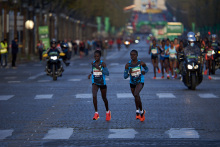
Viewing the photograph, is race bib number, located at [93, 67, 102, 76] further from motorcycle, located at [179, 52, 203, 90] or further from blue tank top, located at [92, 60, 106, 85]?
motorcycle, located at [179, 52, 203, 90]

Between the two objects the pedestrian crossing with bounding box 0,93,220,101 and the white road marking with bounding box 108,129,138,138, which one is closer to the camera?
the white road marking with bounding box 108,129,138,138

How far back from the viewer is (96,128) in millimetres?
13609

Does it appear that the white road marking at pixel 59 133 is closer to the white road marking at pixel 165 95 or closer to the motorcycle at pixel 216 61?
the white road marking at pixel 165 95

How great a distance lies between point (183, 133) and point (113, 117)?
3.07 metres

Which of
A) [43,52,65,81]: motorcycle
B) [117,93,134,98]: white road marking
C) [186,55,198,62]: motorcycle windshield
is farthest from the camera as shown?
[43,52,65,81]: motorcycle

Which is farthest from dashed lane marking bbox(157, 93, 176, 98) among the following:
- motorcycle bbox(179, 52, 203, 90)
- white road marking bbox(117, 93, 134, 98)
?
motorcycle bbox(179, 52, 203, 90)

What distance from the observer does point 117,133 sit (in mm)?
12812

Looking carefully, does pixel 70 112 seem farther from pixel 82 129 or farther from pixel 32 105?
pixel 82 129

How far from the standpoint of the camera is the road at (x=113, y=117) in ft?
39.4

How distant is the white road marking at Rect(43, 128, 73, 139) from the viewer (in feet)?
40.6

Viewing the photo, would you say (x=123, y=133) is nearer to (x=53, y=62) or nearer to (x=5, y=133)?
(x=5, y=133)

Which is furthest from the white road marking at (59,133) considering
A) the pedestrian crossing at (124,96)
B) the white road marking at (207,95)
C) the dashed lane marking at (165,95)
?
the white road marking at (207,95)

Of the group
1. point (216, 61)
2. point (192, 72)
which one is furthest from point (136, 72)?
point (216, 61)

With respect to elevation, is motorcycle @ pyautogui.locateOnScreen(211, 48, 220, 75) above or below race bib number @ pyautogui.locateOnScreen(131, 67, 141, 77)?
below
